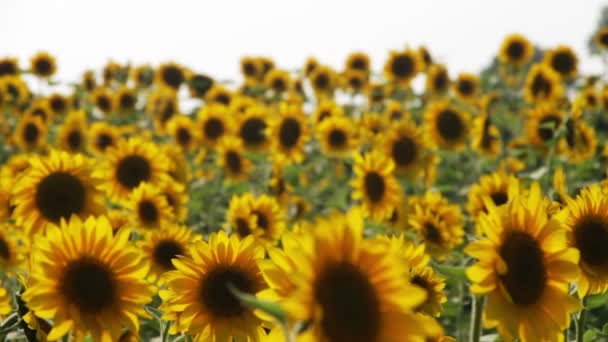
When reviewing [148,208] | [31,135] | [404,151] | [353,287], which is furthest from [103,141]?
[353,287]

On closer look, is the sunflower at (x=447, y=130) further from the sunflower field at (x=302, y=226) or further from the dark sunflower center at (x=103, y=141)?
the dark sunflower center at (x=103, y=141)

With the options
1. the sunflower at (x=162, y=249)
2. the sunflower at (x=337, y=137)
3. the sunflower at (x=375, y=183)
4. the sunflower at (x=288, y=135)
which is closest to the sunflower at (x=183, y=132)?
the sunflower at (x=288, y=135)

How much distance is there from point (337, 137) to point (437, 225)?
11.5ft

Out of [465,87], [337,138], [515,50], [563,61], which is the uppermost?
[515,50]

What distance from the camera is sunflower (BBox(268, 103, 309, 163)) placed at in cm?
788

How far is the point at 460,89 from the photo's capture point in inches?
482

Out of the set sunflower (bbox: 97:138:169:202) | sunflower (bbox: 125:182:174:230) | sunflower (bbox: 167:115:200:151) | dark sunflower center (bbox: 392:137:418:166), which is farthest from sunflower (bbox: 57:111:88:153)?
sunflower (bbox: 125:182:174:230)

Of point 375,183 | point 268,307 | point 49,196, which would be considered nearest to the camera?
point 268,307

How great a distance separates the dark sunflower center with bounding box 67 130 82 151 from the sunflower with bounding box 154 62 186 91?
3075mm

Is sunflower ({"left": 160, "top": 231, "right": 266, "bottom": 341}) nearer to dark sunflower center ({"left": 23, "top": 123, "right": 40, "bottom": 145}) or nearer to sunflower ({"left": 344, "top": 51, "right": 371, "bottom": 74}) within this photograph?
dark sunflower center ({"left": 23, "top": 123, "right": 40, "bottom": 145})

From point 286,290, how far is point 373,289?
326mm

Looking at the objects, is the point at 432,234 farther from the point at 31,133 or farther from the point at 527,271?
the point at 31,133

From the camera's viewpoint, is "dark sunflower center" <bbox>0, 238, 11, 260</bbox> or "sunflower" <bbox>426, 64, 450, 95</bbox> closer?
"dark sunflower center" <bbox>0, 238, 11, 260</bbox>

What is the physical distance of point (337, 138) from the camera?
8.05m
